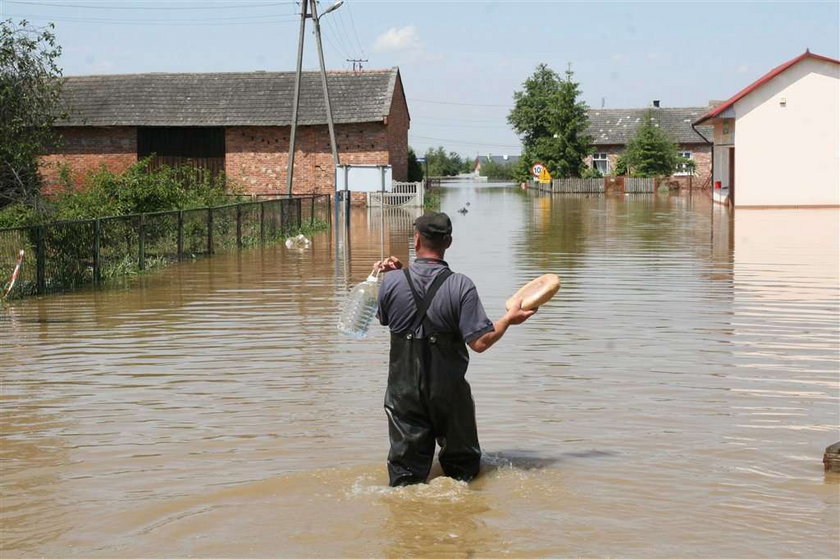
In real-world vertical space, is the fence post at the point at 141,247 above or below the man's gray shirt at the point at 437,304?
below

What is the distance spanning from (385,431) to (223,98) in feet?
162

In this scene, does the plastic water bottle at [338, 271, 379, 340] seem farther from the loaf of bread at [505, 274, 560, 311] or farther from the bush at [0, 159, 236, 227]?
the bush at [0, 159, 236, 227]

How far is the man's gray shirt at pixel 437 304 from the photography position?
6.59 m

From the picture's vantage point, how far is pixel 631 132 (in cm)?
9800

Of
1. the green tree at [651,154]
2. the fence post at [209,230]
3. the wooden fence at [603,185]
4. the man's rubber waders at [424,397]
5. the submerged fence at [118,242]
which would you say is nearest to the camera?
the man's rubber waders at [424,397]

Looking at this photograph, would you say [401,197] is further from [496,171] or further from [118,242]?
[496,171]

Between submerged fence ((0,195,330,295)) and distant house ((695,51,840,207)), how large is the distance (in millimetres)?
27393

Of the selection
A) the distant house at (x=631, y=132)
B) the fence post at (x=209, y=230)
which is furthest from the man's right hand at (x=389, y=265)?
the distant house at (x=631, y=132)

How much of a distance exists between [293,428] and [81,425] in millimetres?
1739

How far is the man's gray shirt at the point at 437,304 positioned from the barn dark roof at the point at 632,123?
89.2 m

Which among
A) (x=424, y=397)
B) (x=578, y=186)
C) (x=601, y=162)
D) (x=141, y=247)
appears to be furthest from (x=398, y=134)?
(x=424, y=397)

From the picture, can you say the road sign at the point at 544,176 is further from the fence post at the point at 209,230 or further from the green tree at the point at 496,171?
the green tree at the point at 496,171

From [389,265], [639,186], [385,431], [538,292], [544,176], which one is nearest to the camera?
[538,292]

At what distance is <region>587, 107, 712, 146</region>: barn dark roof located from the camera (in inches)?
3716
